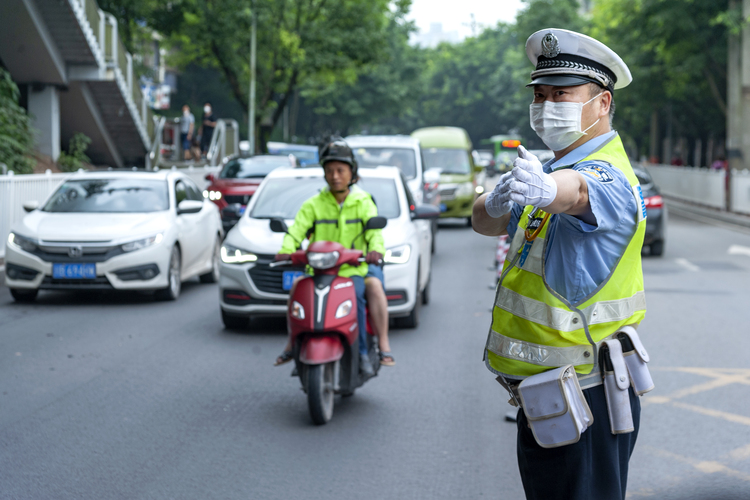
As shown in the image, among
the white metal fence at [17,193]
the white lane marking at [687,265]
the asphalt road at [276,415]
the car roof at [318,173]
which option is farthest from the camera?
the white lane marking at [687,265]

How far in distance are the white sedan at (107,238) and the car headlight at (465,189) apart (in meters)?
10.5

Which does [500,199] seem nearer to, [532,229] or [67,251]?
[532,229]

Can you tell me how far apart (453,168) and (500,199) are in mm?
20405

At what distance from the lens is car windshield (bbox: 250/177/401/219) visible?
32.5 ft

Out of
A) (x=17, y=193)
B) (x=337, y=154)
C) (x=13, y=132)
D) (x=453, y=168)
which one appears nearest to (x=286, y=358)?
(x=337, y=154)

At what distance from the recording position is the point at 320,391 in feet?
19.0

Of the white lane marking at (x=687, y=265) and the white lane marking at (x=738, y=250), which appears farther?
the white lane marking at (x=738, y=250)

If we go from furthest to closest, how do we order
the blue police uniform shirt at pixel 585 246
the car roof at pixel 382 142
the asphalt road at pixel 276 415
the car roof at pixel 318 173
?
the car roof at pixel 382 142, the car roof at pixel 318 173, the asphalt road at pixel 276 415, the blue police uniform shirt at pixel 585 246

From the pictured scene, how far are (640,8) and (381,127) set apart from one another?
4826 centimetres

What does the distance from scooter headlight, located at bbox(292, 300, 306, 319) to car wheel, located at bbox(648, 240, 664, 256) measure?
12.0 m

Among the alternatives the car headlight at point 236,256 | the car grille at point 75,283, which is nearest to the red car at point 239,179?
the car grille at point 75,283

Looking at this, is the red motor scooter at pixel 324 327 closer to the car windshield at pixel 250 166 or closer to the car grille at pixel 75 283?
the car grille at pixel 75 283

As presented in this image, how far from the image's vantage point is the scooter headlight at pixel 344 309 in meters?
5.95

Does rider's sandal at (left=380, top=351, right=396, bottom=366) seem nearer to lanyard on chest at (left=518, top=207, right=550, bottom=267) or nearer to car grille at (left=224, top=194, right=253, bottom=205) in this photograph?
lanyard on chest at (left=518, top=207, right=550, bottom=267)
